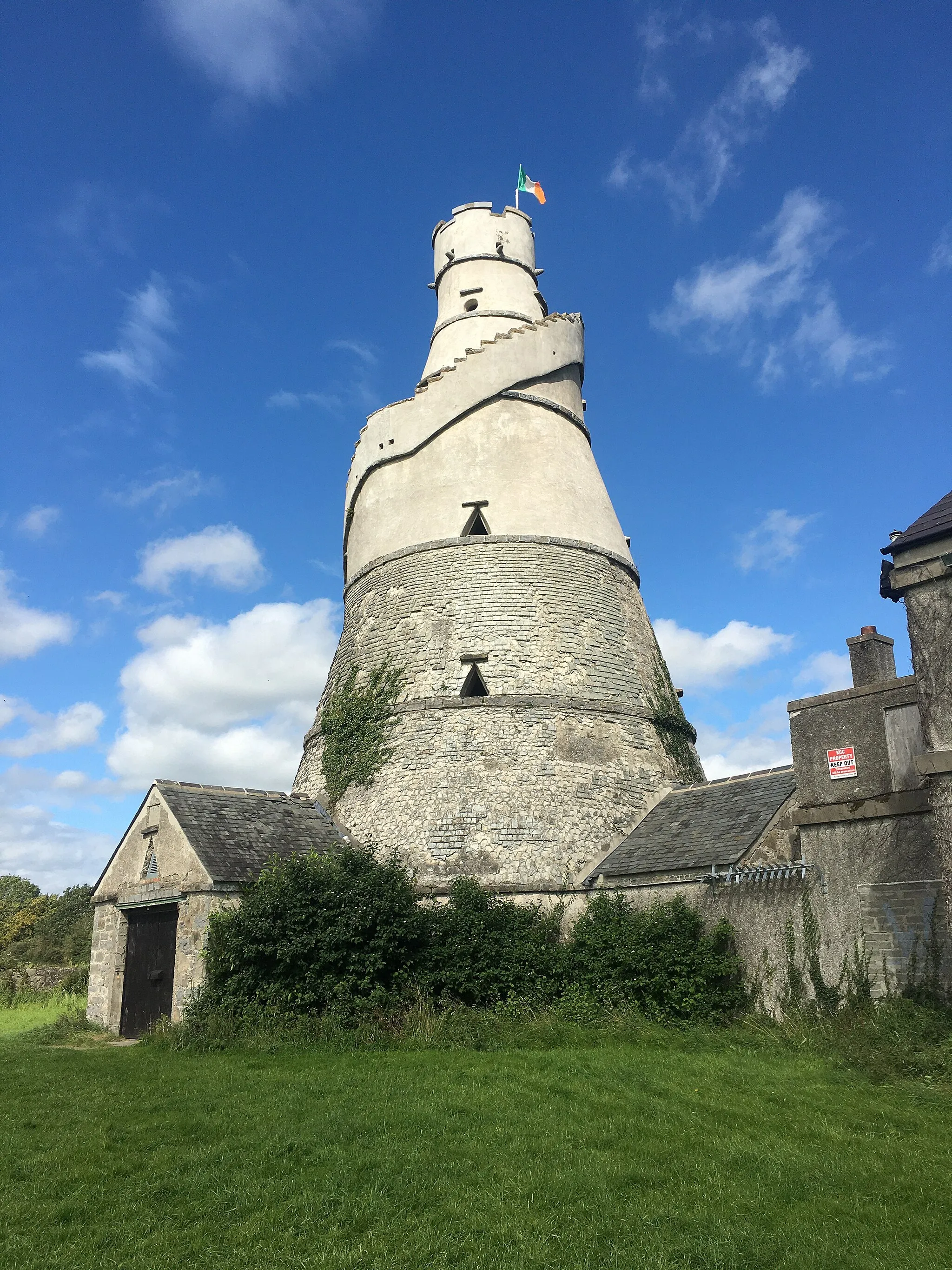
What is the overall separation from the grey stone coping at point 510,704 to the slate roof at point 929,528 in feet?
25.2

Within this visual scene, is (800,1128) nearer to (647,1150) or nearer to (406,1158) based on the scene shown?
(647,1150)

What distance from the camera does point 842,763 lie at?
39.3 ft

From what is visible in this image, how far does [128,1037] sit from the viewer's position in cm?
1475

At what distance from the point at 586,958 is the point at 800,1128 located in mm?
6129

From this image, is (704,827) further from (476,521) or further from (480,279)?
(480,279)

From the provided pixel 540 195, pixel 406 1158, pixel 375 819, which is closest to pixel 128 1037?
pixel 375 819

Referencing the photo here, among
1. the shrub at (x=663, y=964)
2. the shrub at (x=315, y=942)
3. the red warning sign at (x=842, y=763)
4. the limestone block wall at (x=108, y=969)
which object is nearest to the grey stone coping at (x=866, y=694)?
the red warning sign at (x=842, y=763)

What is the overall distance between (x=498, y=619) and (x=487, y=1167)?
12.4 meters

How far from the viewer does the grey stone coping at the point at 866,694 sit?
11.4m

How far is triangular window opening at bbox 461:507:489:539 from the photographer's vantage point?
20.1 metres

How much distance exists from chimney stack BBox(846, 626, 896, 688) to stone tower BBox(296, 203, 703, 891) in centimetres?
525

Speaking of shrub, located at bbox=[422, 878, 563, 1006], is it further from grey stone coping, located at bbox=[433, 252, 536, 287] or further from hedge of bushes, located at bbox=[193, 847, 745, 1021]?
grey stone coping, located at bbox=[433, 252, 536, 287]

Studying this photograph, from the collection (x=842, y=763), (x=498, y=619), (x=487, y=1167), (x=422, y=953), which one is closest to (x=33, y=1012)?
(x=422, y=953)

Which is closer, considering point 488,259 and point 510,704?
point 510,704
